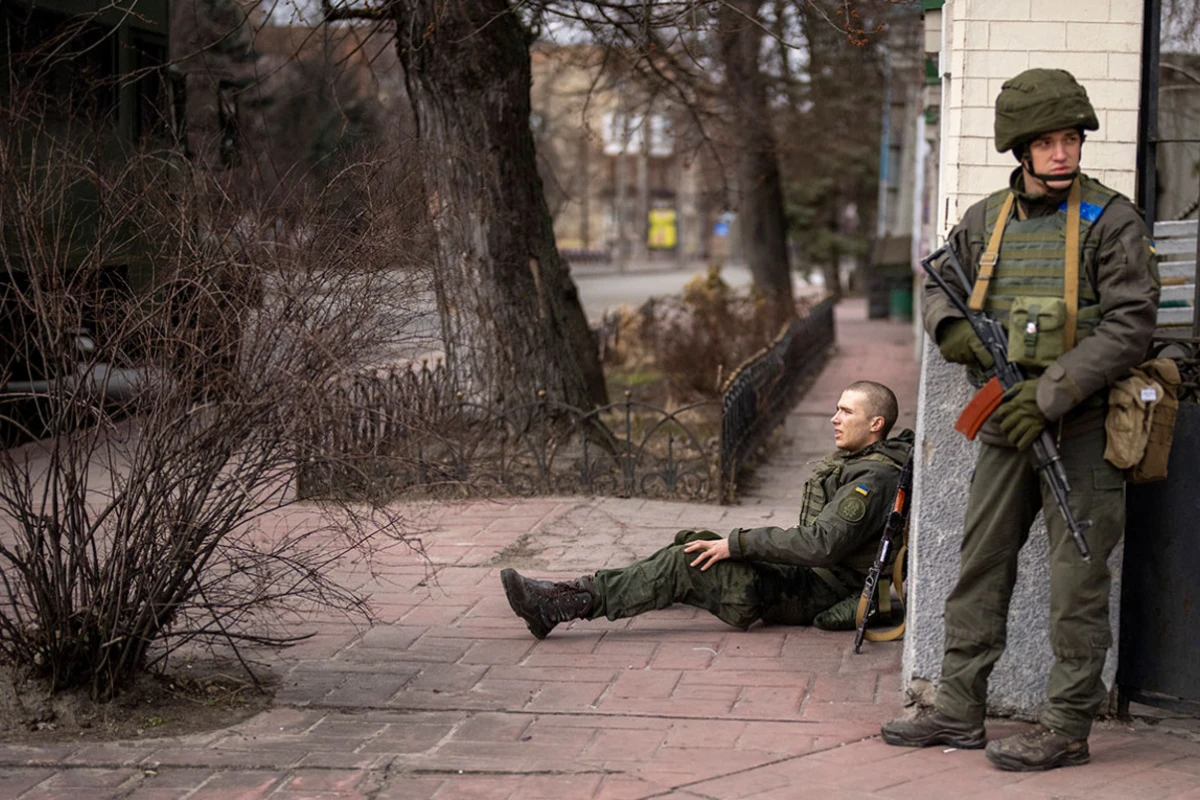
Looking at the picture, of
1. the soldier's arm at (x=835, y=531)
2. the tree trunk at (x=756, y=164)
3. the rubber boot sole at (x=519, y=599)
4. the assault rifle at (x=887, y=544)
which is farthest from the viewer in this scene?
the tree trunk at (x=756, y=164)

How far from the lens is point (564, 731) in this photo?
4.49 metres

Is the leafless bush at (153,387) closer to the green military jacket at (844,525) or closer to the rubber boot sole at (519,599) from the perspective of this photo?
the rubber boot sole at (519,599)

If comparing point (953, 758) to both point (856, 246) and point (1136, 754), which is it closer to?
point (1136, 754)

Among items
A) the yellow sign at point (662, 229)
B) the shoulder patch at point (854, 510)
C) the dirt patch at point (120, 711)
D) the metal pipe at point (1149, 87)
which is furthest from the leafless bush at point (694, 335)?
the yellow sign at point (662, 229)

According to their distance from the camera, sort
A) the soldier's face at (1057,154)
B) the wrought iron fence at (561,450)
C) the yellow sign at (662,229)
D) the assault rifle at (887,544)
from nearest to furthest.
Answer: the soldier's face at (1057,154) < the assault rifle at (887,544) < the wrought iron fence at (561,450) < the yellow sign at (662,229)

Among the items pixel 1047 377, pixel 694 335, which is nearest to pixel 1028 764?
pixel 1047 377

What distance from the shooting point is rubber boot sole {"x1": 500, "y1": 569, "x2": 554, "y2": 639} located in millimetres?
5328

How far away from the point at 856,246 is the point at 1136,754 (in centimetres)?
3896

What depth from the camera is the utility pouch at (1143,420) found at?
3932mm

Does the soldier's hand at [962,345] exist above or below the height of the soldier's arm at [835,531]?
above

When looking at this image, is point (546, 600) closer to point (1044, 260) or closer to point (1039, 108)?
point (1044, 260)

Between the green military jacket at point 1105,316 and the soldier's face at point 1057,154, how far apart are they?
8 centimetres

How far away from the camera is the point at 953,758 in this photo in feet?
13.9

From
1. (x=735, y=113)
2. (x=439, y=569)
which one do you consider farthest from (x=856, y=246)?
(x=439, y=569)
